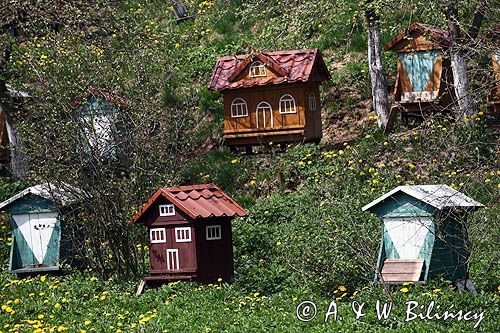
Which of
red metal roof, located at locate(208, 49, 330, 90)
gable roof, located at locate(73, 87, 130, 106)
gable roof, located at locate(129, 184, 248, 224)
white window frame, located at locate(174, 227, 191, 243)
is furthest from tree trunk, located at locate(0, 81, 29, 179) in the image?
white window frame, located at locate(174, 227, 191, 243)

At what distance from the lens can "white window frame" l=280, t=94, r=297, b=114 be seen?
17.7 metres

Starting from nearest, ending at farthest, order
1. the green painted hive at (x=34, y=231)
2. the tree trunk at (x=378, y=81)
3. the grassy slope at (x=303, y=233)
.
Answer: the grassy slope at (x=303, y=233)
the green painted hive at (x=34, y=231)
the tree trunk at (x=378, y=81)

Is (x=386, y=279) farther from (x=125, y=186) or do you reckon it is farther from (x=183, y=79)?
(x=183, y=79)

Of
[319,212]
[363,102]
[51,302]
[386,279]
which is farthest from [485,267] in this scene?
[363,102]

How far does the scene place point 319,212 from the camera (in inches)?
577

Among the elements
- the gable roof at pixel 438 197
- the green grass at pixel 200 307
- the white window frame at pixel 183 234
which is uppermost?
the gable roof at pixel 438 197

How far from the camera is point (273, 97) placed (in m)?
17.9

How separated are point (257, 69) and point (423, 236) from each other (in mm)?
7627

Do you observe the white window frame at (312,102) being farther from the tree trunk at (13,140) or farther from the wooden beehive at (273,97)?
the tree trunk at (13,140)

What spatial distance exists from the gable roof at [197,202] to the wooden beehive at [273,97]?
4922 mm

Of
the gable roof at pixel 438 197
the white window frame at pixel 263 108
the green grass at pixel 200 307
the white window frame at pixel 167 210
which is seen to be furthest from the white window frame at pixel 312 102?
the gable roof at pixel 438 197

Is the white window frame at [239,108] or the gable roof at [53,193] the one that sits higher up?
the white window frame at [239,108]

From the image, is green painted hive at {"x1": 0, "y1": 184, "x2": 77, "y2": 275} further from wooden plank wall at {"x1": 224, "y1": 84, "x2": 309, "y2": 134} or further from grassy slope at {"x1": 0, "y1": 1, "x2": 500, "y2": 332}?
wooden plank wall at {"x1": 224, "y1": 84, "x2": 309, "y2": 134}

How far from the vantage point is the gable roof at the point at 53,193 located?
13.2 metres
